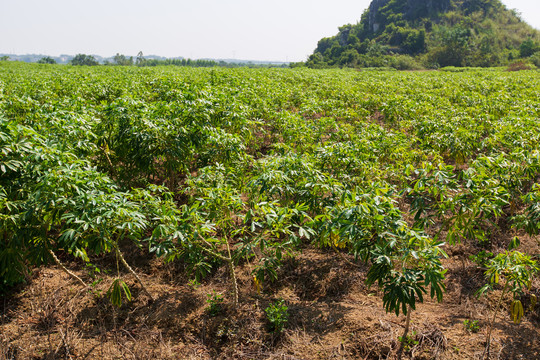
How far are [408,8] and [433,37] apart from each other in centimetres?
2462

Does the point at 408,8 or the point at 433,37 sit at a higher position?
the point at 408,8

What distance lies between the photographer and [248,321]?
3787mm

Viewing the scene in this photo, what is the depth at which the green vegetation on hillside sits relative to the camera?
5481cm

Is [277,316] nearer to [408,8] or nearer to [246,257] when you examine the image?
[246,257]

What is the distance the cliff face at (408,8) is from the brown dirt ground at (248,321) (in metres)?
100

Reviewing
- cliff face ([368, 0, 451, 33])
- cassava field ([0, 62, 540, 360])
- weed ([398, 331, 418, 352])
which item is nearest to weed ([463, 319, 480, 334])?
cassava field ([0, 62, 540, 360])

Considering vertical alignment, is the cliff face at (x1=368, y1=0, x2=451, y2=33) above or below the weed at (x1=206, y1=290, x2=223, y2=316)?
above

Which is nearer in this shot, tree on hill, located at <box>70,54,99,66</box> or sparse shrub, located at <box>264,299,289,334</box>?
sparse shrub, located at <box>264,299,289,334</box>

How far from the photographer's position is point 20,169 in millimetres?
3547

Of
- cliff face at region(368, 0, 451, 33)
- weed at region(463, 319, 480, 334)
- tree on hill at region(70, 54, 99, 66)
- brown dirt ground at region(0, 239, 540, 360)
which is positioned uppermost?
cliff face at region(368, 0, 451, 33)

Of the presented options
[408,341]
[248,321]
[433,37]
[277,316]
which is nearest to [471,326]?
[408,341]

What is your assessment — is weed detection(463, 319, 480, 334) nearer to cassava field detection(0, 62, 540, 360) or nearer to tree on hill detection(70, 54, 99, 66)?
cassava field detection(0, 62, 540, 360)

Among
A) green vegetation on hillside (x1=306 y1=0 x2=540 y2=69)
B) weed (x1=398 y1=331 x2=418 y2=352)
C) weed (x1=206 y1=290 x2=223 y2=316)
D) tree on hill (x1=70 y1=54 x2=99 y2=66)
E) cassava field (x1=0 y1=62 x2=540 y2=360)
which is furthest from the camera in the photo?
tree on hill (x1=70 y1=54 x2=99 y2=66)

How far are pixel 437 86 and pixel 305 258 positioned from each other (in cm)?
1436
